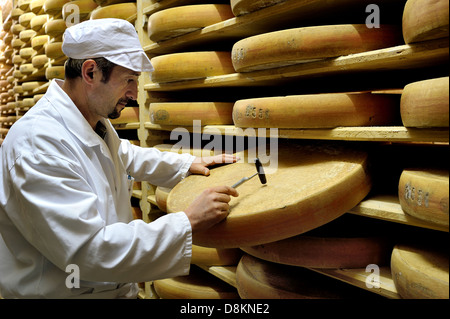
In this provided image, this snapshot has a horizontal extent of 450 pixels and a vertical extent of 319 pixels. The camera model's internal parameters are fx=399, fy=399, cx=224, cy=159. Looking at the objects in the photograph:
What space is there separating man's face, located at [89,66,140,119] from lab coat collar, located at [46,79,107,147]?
0.08m

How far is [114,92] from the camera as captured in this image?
1.54 metres

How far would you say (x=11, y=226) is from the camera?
1.40 m

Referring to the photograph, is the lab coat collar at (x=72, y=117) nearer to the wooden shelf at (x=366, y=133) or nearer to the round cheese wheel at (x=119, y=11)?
the wooden shelf at (x=366, y=133)

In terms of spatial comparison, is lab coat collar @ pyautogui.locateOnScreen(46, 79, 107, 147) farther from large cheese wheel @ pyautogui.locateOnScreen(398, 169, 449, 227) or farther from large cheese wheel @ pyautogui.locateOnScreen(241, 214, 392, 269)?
large cheese wheel @ pyautogui.locateOnScreen(398, 169, 449, 227)

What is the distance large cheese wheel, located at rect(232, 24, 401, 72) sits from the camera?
1.32m

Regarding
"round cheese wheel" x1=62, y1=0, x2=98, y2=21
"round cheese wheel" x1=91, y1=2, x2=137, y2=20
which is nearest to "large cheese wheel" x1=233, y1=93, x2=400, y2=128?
"round cheese wheel" x1=91, y1=2, x2=137, y2=20

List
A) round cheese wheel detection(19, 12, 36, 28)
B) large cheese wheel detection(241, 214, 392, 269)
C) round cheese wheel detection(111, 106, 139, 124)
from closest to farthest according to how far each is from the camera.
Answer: large cheese wheel detection(241, 214, 392, 269), round cheese wheel detection(111, 106, 139, 124), round cheese wheel detection(19, 12, 36, 28)

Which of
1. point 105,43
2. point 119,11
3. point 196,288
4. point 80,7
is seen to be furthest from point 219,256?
point 80,7

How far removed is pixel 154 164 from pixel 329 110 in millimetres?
963

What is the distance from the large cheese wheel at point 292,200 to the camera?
1161 millimetres

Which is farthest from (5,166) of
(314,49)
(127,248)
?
(314,49)

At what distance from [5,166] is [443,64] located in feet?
4.89

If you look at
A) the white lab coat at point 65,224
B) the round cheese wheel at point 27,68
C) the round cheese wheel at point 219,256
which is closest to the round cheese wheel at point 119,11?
the white lab coat at point 65,224

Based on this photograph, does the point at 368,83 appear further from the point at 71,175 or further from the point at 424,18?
the point at 71,175
